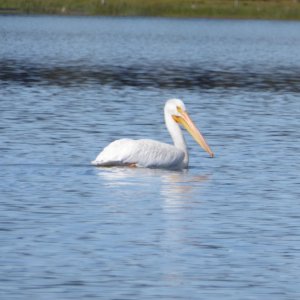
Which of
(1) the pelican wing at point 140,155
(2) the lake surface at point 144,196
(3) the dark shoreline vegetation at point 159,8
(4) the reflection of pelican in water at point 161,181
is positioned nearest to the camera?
(2) the lake surface at point 144,196

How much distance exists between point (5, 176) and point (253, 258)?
478 centimetres

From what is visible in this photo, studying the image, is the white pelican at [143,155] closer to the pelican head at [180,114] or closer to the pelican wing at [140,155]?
the pelican wing at [140,155]

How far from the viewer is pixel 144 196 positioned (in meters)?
14.1

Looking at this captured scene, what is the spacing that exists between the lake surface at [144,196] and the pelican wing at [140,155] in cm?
12

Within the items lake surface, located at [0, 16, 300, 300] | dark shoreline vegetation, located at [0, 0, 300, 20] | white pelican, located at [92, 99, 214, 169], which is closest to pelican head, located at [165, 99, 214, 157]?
lake surface, located at [0, 16, 300, 300]

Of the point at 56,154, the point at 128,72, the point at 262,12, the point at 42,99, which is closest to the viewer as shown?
the point at 56,154

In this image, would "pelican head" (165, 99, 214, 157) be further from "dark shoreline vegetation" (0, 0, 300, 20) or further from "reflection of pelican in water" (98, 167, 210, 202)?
"dark shoreline vegetation" (0, 0, 300, 20)

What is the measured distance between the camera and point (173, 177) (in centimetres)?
1570

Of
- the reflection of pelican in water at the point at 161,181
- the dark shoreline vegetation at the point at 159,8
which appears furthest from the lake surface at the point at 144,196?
the dark shoreline vegetation at the point at 159,8

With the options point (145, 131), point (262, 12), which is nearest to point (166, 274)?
point (145, 131)

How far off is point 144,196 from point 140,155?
1727mm

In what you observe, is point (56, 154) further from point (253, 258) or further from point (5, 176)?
point (253, 258)

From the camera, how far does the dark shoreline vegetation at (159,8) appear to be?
9238 centimetres

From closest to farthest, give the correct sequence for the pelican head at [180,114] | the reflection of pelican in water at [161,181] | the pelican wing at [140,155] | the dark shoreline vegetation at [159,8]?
the reflection of pelican in water at [161,181]
the pelican wing at [140,155]
the pelican head at [180,114]
the dark shoreline vegetation at [159,8]
